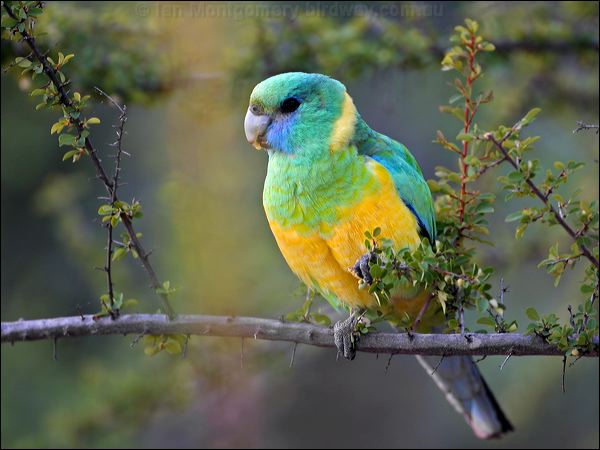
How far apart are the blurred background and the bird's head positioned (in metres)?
0.68

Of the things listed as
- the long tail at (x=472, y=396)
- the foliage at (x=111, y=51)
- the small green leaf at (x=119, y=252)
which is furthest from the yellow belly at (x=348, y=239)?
the foliage at (x=111, y=51)

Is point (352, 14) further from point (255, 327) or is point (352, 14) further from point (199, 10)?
point (255, 327)

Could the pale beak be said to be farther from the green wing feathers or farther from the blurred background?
the blurred background

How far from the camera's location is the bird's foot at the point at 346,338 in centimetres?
296

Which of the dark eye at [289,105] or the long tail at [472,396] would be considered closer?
the dark eye at [289,105]

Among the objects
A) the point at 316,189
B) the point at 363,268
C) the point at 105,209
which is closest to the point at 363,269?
the point at 363,268

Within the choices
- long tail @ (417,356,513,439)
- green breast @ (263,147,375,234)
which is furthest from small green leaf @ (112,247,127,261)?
long tail @ (417,356,513,439)

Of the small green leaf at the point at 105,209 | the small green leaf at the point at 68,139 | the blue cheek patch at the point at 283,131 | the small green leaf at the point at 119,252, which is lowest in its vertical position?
the small green leaf at the point at 119,252

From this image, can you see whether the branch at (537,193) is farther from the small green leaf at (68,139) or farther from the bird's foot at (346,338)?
the small green leaf at (68,139)

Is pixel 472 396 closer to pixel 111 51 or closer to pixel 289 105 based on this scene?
pixel 289 105

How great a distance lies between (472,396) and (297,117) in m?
1.52

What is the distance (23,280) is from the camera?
652 cm

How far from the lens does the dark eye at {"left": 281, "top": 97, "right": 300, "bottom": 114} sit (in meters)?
3.22

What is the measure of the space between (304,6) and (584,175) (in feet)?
8.30
